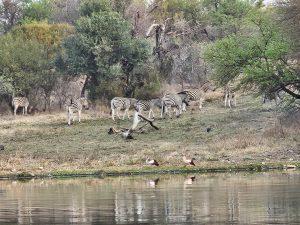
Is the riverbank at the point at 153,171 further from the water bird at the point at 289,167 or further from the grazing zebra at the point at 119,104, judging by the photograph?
the grazing zebra at the point at 119,104

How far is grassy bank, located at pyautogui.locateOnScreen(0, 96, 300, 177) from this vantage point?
4388cm

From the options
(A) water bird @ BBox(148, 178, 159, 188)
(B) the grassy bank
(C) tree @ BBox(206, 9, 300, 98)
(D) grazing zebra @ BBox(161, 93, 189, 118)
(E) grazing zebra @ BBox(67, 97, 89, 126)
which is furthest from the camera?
(D) grazing zebra @ BBox(161, 93, 189, 118)

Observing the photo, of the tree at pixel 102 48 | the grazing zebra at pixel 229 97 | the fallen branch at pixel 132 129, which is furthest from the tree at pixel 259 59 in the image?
the tree at pixel 102 48

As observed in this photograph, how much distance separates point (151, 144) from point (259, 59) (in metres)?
9.02

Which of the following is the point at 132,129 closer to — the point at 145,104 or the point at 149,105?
the point at 145,104

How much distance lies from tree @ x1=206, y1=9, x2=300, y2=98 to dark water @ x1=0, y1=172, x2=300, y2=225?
15119 mm

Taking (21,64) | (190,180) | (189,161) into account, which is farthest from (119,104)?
(190,180)

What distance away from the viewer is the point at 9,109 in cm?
7012

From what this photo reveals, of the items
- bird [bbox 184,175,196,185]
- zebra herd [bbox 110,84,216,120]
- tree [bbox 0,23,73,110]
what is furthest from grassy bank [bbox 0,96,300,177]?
tree [bbox 0,23,73,110]

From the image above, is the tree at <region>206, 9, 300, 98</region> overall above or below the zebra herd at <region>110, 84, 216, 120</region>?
above

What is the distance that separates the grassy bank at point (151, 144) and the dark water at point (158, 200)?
461cm

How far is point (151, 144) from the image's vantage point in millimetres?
51375

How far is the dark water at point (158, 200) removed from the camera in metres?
24.0

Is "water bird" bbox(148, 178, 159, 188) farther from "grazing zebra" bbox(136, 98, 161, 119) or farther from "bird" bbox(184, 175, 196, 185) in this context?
"grazing zebra" bbox(136, 98, 161, 119)
